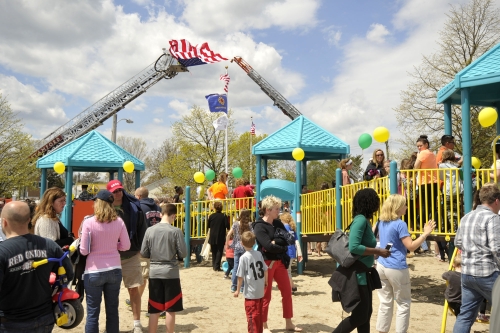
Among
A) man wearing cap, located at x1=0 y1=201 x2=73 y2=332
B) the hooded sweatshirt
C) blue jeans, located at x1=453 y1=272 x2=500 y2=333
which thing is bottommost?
blue jeans, located at x1=453 y1=272 x2=500 y2=333

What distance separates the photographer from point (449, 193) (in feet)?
23.6

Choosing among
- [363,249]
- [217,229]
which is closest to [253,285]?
[363,249]

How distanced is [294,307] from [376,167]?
9.69 feet

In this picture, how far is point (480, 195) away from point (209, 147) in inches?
1238

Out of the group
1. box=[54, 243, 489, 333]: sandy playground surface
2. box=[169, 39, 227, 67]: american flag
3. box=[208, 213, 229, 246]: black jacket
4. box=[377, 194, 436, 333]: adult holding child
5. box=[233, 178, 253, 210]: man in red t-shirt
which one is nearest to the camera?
box=[377, 194, 436, 333]: adult holding child

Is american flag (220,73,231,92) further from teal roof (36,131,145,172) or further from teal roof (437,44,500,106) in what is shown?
teal roof (437,44,500,106)

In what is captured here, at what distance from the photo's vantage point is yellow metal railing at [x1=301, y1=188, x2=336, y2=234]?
389 inches

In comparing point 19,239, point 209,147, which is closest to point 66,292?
point 19,239

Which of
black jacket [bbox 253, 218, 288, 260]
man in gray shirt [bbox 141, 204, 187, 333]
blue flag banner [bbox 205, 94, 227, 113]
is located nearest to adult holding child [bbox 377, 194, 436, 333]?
black jacket [bbox 253, 218, 288, 260]

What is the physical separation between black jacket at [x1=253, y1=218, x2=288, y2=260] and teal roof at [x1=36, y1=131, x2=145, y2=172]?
904 cm

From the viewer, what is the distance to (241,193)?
39.1 feet

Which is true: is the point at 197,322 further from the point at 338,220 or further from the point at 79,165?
the point at 79,165

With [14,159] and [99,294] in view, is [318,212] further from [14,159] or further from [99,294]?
[14,159]

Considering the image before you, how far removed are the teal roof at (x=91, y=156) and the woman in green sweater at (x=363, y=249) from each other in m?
10.6
